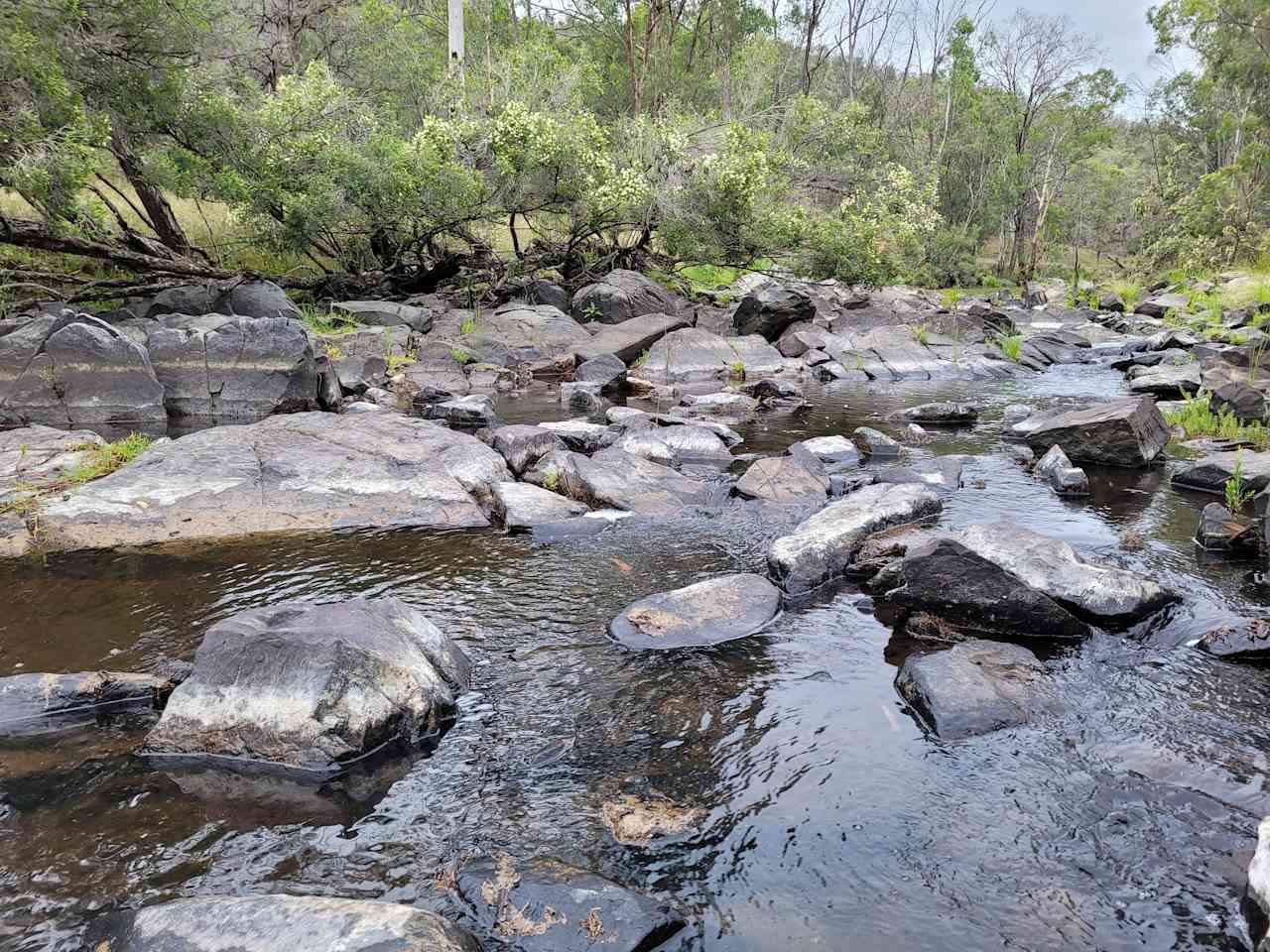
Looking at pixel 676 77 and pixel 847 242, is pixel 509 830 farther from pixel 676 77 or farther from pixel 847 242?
pixel 676 77

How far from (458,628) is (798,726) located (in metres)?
2.40

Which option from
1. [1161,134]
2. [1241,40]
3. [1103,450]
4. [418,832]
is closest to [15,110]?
[418,832]

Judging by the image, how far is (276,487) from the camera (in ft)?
26.4

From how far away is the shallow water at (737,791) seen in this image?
321 centimetres

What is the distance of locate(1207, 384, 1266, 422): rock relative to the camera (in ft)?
34.2

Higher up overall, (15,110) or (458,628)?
(15,110)

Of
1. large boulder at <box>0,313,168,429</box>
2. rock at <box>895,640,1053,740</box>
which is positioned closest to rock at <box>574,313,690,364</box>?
large boulder at <box>0,313,168,429</box>

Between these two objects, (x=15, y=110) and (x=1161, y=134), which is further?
(x=1161, y=134)

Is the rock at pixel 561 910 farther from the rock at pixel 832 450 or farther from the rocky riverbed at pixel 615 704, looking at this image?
the rock at pixel 832 450

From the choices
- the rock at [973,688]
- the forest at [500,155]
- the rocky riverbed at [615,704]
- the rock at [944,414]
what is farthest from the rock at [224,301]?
the rock at [973,688]

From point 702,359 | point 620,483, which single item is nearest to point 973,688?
point 620,483

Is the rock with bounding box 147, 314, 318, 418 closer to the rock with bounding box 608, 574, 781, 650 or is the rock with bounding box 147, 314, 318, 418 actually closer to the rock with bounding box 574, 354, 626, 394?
the rock with bounding box 574, 354, 626, 394

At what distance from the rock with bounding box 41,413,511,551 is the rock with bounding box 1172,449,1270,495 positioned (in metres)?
7.10

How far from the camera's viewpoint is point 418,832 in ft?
11.9
